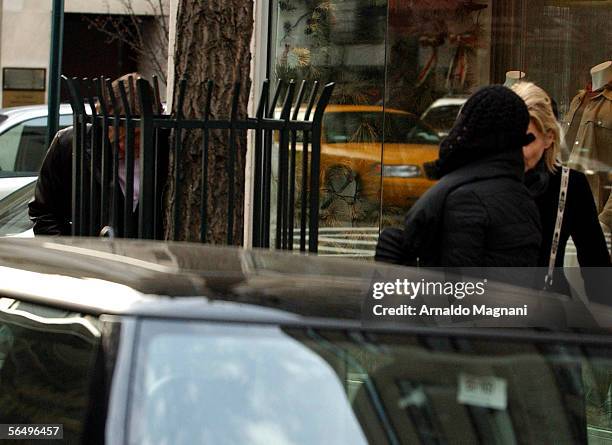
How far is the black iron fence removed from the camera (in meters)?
4.86

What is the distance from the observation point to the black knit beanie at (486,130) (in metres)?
4.20

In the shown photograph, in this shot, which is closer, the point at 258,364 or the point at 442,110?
the point at 258,364

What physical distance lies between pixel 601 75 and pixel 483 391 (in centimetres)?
536

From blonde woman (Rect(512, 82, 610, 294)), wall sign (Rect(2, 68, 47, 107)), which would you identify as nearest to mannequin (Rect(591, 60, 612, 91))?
blonde woman (Rect(512, 82, 610, 294))

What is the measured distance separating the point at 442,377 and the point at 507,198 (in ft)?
5.58

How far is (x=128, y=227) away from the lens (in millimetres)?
4957

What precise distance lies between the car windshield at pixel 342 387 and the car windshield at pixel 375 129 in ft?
19.2

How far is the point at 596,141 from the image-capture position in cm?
744

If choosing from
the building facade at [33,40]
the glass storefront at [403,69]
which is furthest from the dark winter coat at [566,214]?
the building facade at [33,40]

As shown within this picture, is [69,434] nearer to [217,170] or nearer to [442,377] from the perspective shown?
[442,377]

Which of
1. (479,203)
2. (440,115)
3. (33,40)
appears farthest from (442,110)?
(33,40)

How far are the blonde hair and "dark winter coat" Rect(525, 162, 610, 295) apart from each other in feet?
0.17

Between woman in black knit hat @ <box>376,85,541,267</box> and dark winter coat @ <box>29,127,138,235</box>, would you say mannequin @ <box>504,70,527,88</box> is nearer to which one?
dark winter coat @ <box>29,127,138,235</box>

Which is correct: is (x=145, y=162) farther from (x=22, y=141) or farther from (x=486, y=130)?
(x=22, y=141)
